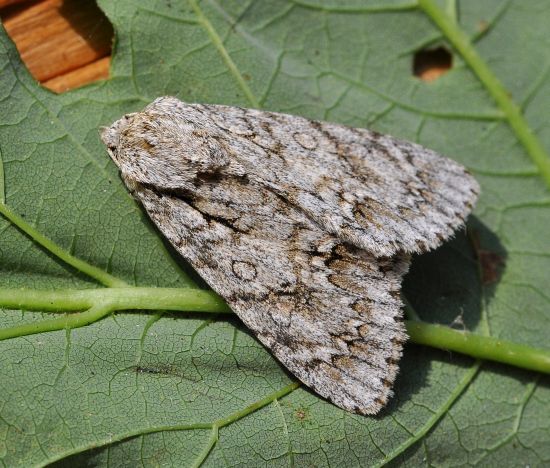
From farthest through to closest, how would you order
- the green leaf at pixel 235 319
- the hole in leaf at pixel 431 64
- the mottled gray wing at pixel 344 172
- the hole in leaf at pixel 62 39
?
the hole in leaf at pixel 431 64 < the hole in leaf at pixel 62 39 < the mottled gray wing at pixel 344 172 < the green leaf at pixel 235 319

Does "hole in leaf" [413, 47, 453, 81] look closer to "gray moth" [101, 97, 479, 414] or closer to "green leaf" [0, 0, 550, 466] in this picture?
"green leaf" [0, 0, 550, 466]

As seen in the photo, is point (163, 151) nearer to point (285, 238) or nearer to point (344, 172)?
point (285, 238)

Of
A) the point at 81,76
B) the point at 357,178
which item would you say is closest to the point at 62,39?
the point at 81,76

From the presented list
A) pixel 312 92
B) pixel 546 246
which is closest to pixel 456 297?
pixel 546 246

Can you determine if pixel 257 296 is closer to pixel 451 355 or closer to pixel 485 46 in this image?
pixel 451 355

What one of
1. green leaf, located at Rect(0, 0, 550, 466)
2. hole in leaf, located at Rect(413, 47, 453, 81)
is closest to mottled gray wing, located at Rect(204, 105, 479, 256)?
green leaf, located at Rect(0, 0, 550, 466)

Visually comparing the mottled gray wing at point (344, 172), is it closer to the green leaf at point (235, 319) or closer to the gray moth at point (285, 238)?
the gray moth at point (285, 238)

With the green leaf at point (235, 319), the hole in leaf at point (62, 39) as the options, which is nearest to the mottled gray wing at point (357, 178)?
the green leaf at point (235, 319)
